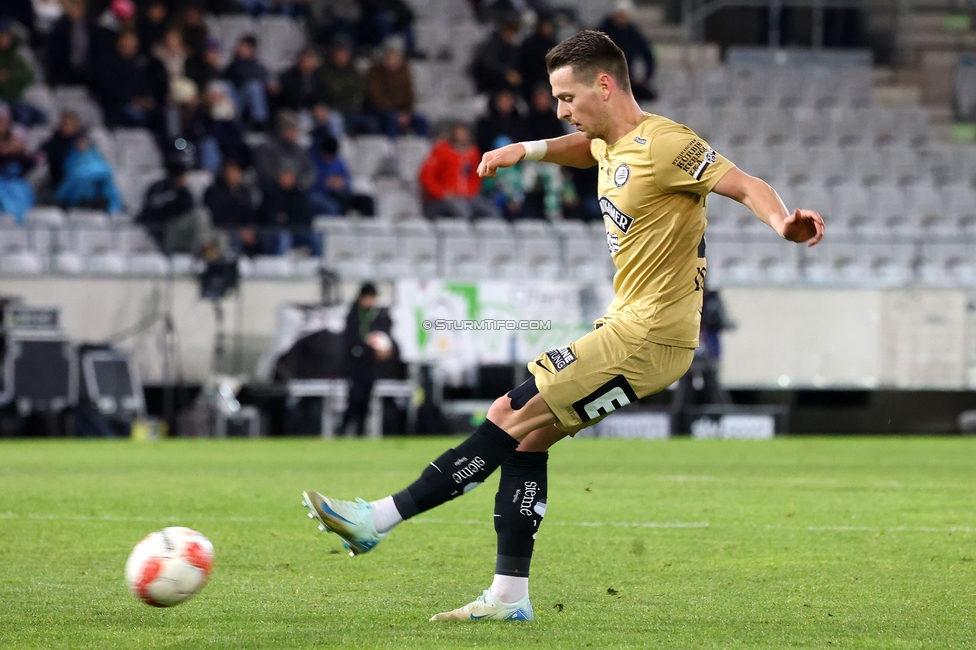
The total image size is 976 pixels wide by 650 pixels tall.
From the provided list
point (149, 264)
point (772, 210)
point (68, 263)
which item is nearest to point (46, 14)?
point (68, 263)

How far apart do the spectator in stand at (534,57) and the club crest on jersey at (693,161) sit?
1643 cm

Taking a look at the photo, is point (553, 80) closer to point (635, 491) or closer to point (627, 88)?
point (627, 88)

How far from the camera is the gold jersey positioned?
15.8 feet

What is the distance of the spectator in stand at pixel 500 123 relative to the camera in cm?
1991

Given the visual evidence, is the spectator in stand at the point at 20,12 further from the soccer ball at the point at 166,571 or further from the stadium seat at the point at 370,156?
the soccer ball at the point at 166,571

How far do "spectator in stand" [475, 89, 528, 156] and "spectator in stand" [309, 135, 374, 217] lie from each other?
2.09 m

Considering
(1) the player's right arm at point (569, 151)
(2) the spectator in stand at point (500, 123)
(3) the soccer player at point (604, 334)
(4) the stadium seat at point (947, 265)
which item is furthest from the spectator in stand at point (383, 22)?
(3) the soccer player at point (604, 334)

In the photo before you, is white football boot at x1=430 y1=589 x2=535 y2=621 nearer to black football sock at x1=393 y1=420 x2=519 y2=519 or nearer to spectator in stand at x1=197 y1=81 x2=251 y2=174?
black football sock at x1=393 y1=420 x2=519 y2=519

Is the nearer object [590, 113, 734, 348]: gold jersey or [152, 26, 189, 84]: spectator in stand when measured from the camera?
[590, 113, 734, 348]: gold jersey

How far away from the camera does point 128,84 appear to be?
64.5 ft

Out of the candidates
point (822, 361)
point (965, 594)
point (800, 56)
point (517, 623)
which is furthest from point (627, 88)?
point (800, 56)

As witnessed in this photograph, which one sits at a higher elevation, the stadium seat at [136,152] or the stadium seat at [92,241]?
the stadium seat at [136,152]

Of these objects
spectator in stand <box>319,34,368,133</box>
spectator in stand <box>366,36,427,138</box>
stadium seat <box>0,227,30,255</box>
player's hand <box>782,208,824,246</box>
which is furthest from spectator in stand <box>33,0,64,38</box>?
player's hand <box>782,208,824,246</box>

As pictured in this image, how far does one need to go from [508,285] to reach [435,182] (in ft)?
8.64
